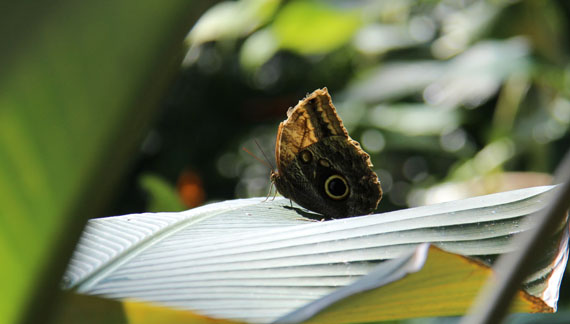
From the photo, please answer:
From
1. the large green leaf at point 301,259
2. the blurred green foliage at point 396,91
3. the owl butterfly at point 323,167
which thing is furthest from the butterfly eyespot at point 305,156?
the blurred green foliage at point 396,91

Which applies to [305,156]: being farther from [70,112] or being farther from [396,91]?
[396,91]

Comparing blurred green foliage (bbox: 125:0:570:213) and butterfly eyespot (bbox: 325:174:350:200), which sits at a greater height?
blurred green foliage (bbox: 125:0:570:213)

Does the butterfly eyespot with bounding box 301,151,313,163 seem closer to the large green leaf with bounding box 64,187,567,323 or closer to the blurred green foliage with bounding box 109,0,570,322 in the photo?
the large green leaf with bounding box 64,187,567,323

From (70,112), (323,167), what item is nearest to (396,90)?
(323,167)

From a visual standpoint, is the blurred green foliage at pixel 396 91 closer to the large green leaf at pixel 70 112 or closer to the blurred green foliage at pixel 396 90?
the blurred green foliage at pixel 396 90

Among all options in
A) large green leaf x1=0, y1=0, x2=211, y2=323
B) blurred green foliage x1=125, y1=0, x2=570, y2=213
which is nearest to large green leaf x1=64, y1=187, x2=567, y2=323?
large green leaf x1=0, y1=0, x2=211, y2=323

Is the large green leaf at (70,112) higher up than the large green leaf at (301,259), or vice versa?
the large green leaf at (70,112)

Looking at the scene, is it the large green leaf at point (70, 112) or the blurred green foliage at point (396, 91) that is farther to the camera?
the blurred green foliage at point (396, 91)
